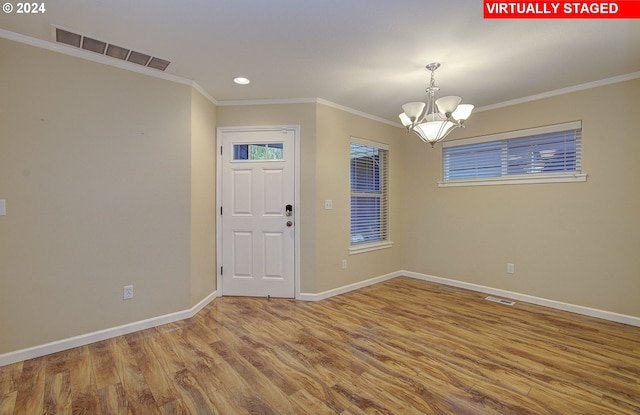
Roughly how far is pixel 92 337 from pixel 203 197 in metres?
1.62

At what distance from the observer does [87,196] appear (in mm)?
2441

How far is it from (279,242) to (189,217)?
3.65 ft

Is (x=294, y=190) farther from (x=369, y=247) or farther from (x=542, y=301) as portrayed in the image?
(x=542, y=301)

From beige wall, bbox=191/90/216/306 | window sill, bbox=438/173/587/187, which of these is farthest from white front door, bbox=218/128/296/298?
window sill, bbox=438/173/587/187

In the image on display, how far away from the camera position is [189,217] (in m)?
2.98

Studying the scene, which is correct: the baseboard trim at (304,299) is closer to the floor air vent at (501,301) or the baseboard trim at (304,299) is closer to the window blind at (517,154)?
the floor air vent at (501,301)

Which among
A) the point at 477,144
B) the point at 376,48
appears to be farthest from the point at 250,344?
the point at 477,144

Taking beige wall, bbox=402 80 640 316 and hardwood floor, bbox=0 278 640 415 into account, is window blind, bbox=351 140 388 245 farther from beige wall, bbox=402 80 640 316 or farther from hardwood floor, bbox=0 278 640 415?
hardwood floor, bbox=0 278 640 415

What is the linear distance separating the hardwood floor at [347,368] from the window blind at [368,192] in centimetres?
146

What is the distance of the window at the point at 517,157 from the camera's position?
3197mm

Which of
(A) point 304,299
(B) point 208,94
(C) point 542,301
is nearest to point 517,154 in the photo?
(C) point 542,301

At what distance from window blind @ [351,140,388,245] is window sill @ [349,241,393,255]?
9 centimetres

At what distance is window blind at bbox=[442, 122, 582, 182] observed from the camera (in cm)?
321

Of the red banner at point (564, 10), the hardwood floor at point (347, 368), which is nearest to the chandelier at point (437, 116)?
the red banner at point (564, 10)
